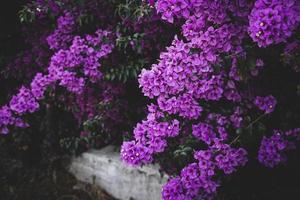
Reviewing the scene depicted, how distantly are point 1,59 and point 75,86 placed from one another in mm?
1178

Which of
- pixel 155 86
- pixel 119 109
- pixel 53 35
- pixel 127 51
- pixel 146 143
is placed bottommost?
→ pixel 146 143

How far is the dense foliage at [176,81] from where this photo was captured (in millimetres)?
2215

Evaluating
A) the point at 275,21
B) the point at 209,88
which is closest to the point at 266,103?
the point at 209,88

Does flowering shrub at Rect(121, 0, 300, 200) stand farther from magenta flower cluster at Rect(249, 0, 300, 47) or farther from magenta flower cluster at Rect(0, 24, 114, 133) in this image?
magenta flower cluster at Rect(0, 24, 114, 133)

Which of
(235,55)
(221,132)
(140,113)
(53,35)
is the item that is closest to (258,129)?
(221,132)

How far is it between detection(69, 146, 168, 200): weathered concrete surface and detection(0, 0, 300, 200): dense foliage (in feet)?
0.45

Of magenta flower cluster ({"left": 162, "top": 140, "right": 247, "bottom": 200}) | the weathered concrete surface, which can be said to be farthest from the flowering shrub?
the weathered concrete surface

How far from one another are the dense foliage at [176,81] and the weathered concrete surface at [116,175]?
136 millimetres

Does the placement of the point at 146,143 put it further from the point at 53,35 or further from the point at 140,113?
the point at 53,35

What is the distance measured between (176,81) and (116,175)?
1.57 m

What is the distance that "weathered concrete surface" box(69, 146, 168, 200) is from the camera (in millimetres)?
3297

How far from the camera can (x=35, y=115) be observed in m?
4.13

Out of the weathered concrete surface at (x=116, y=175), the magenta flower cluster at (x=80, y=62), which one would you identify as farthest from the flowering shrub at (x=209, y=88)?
the magenta flower cluster at (x=80, y=62)

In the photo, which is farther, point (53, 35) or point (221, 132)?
point (53, 35)
